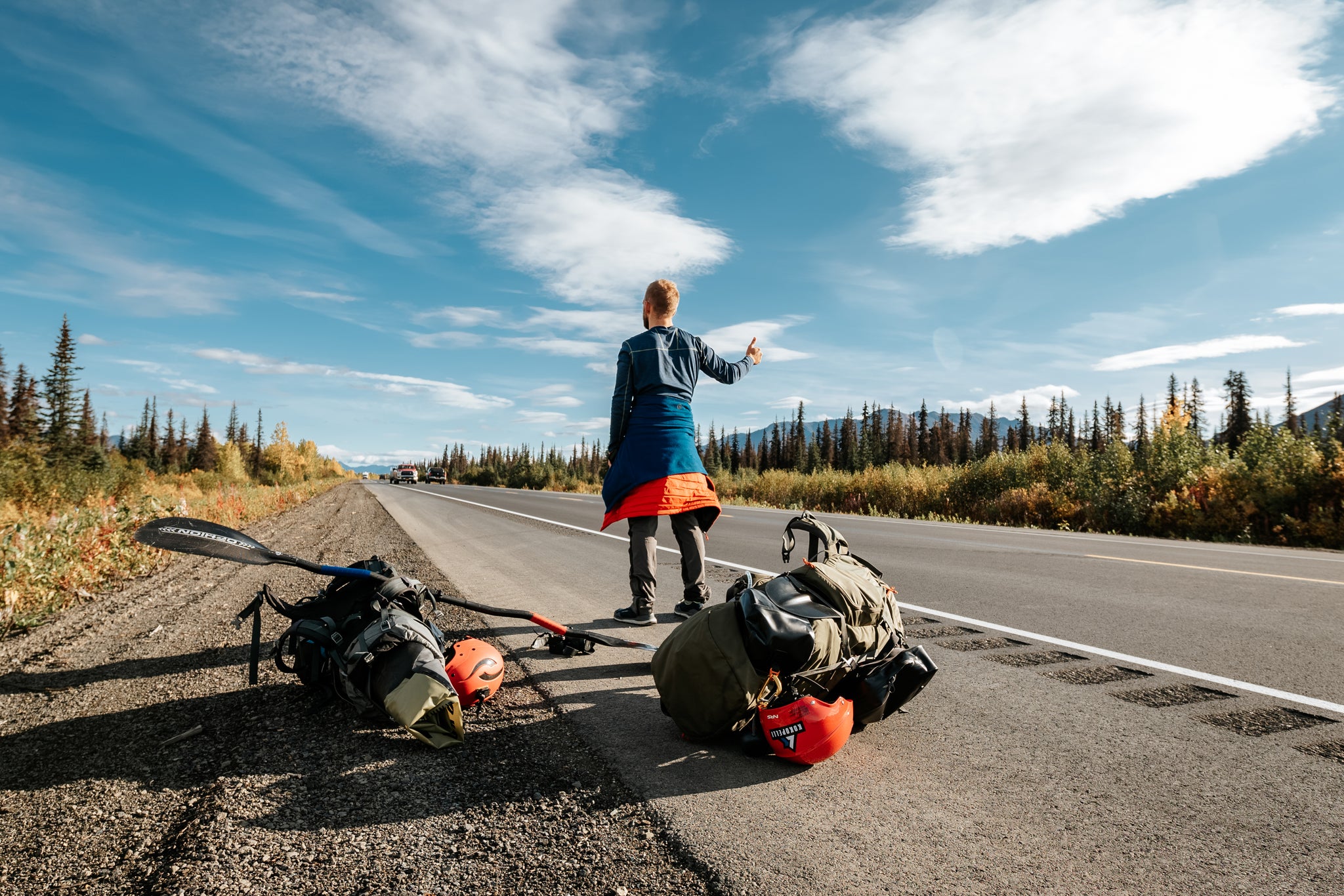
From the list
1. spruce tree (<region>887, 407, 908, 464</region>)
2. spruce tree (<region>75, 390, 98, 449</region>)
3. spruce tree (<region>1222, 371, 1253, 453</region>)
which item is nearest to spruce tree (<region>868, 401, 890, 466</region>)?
spruce tree (<region>887, 407, 908, 464</region>)

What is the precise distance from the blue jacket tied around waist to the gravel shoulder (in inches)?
67.6

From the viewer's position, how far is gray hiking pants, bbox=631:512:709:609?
17.0ft

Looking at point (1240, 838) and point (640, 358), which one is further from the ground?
point (640, 358)

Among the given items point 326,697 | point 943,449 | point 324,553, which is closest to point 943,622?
point 326,697

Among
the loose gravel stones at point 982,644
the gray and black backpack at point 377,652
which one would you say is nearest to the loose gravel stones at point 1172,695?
the loose gravel stones at point 982,644

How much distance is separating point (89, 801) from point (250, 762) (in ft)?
1.63

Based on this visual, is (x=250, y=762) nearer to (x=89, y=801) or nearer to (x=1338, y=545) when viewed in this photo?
(x=89, y=801)

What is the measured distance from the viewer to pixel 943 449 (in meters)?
107

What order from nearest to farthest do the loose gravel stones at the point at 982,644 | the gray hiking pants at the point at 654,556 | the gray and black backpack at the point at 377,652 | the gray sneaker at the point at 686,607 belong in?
the gray and black backpack at the point at 377,652
the loose gravel stones at the point at 982,644
the gray hiking pants at the point at 654,556
the gray sneaker at the point at 686,607

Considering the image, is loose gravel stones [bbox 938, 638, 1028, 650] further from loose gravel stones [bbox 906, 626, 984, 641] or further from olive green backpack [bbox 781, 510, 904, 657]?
olive green backpack [bbox 781, 510, 904, 657]

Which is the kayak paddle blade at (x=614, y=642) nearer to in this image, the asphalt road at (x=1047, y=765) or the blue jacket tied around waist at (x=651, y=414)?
the asphalt road at (x=1047, y=765)

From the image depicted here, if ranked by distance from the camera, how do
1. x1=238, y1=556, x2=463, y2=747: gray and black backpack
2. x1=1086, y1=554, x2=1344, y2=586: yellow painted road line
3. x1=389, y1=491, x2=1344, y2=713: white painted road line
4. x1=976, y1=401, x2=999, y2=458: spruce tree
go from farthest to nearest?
x1=976, y1=401, x2=999, y2=458: spruce tree, x1=1086, y1=554, x2=1344, y2=586: yellow painted road line, x1=389, y1=491, x2=1344, y2=713: white painted road line, x1=238, y1=556, x2=463, y2=747: gray and black backpack

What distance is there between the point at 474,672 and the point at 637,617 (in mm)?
2025

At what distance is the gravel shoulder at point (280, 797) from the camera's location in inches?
81.0
